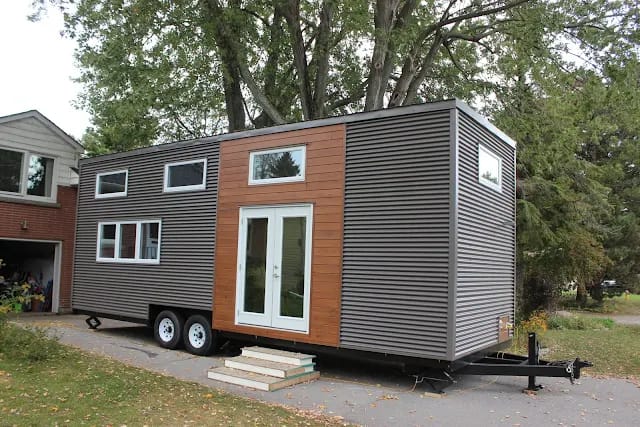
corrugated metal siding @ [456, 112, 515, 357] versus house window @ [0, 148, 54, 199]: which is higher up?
house window @ [0, 148, 54, 199]

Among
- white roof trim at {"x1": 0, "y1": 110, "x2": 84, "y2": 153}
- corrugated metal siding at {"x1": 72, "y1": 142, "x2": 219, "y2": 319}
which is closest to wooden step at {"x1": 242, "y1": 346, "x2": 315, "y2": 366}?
corrugated metal siding at {"x1": 72, "y1": 142, "x2": 219, "y2": 319}

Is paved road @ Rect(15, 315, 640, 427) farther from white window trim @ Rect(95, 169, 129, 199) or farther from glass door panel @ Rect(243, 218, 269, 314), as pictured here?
white window trim @ Rect(95, 169, 129, 199)

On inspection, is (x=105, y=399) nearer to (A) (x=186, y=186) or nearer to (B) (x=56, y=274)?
(A) (x=186, y=186)

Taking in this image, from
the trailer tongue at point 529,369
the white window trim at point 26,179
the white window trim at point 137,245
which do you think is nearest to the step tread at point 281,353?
the trailer tongue at point 529,369

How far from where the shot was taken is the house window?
13914 millimetres

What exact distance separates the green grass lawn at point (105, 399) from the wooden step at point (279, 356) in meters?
1.27

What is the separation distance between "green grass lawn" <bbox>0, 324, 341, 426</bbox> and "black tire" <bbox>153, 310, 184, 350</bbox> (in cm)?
185

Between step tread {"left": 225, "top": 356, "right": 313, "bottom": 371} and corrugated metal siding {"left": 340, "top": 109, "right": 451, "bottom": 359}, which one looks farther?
step tread {"left": 225, "top": 356, "right": 313, "bottom": 371}

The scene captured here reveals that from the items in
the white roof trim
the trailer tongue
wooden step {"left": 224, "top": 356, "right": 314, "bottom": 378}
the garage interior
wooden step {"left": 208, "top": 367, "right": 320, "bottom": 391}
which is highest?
the white roof trim

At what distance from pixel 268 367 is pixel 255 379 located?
372mm

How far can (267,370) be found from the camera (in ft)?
24.1

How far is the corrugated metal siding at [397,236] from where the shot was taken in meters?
6.69

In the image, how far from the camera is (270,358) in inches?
310

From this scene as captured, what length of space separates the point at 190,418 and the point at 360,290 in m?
2.84
